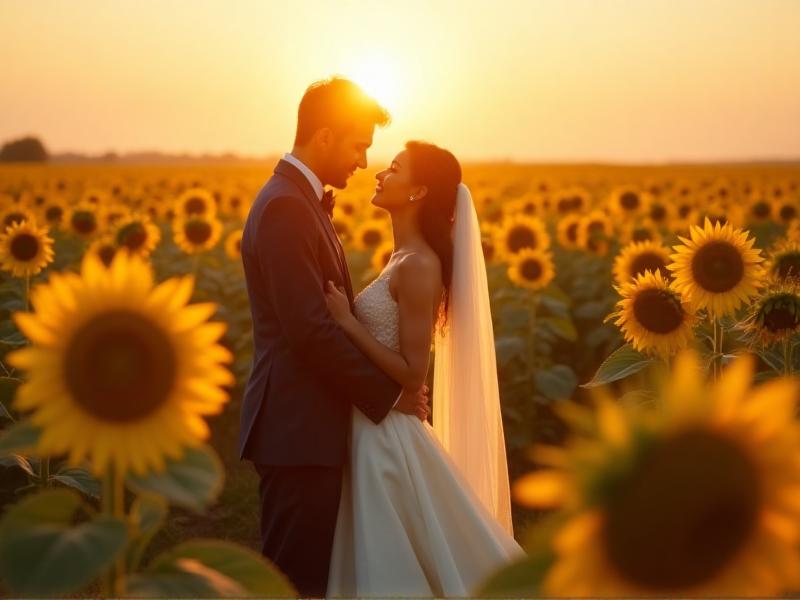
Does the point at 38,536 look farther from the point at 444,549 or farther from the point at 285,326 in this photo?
the point at 444,549

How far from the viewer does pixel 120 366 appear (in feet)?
5.37

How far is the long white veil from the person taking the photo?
4863mm

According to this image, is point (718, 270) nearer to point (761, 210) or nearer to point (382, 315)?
point (382, 315)

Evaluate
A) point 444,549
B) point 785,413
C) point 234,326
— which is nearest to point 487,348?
point 444,549

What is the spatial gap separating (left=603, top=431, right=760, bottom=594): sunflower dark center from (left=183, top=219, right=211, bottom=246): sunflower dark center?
10.2 metres

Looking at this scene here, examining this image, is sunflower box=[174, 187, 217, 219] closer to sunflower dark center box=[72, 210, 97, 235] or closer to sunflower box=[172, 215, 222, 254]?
sunflower box=[172, 215, 222, 254]

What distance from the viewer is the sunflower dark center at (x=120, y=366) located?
1.63 meters

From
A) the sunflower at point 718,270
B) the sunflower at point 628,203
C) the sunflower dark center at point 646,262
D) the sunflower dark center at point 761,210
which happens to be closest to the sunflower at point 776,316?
the sunflower at point 718,270

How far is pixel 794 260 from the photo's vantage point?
5000mm

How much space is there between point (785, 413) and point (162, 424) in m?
0.87

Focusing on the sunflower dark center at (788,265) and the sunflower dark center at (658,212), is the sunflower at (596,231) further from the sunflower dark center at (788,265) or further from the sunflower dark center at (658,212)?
the sunflower dark center at (788,265)

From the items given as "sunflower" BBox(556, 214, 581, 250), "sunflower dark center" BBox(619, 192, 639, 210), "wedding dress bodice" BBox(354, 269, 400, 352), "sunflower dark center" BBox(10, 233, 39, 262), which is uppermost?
"sunflower dark center" BBox(619, 192, 639, 210)

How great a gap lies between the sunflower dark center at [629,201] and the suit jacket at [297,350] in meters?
11.1

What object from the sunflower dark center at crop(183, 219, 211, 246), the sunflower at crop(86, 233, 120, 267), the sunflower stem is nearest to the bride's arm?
the sunflower stem
